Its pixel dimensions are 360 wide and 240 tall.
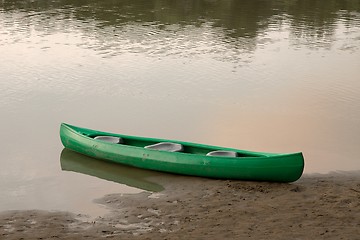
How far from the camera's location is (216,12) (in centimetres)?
3875

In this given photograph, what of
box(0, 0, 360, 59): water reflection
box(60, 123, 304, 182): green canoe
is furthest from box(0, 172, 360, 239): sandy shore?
box(0, 0, 360, 59): water reflection

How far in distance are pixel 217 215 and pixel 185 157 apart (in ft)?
7.60

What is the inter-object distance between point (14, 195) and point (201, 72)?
12.0m

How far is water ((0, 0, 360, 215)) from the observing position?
50.3 ft

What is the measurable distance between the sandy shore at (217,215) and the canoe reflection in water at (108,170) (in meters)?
0.51

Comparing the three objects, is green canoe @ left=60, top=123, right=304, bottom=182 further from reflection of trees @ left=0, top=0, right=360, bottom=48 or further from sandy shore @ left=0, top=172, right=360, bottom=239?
reflection of trees @ left=0, top=0, right=360, bottom=48

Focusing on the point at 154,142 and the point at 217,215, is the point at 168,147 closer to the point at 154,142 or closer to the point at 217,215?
the point at 154,142

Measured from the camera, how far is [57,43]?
29.3 metres

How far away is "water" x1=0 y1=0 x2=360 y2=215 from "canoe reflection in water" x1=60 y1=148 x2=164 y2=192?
1.6 inches

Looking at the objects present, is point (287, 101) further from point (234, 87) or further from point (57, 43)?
point (57, 43)

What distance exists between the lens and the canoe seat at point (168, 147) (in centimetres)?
1474

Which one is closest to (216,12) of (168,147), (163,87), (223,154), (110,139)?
(163,87)

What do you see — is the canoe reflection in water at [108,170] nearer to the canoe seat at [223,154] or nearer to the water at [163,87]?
the water at [163,87]

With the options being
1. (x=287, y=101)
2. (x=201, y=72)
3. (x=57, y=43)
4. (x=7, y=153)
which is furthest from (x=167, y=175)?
(x=57, y=43)
